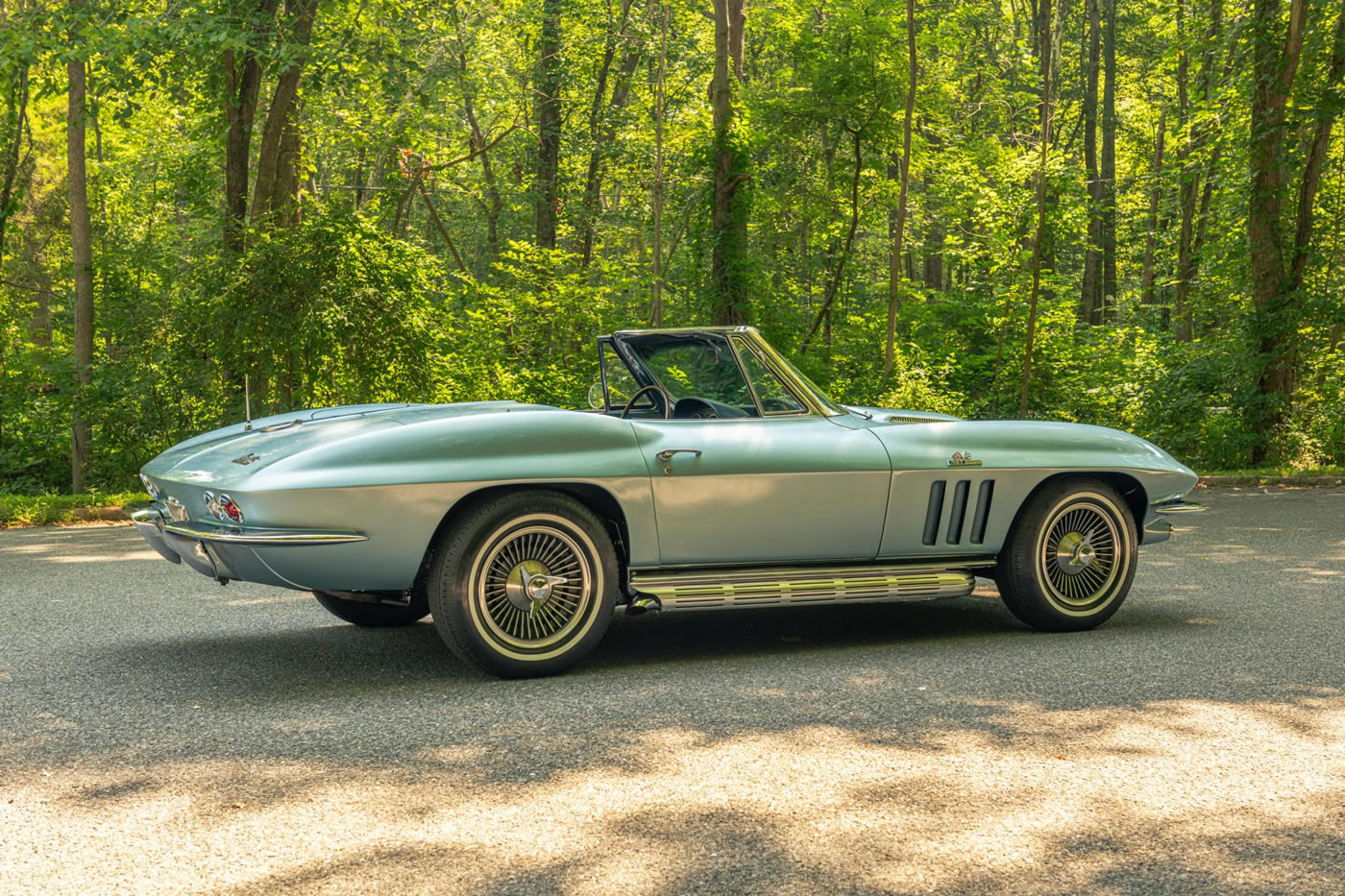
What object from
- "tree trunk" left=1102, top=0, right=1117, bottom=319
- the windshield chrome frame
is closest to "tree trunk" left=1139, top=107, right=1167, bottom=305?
"tree trunk" left=1102, top=0, right=1117, bottom=319

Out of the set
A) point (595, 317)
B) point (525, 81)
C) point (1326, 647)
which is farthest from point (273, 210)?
point (525, 81)

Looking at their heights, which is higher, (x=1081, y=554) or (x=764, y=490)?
(x=764, y=490)

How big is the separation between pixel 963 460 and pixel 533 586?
2.09m

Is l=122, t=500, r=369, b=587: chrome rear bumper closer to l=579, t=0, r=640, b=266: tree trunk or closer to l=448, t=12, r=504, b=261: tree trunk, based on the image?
l=448, t=12, r=504, b=261: tree trunk

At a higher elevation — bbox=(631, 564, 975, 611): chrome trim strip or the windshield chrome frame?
the windshield chrome frame

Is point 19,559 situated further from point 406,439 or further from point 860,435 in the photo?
point 860,435

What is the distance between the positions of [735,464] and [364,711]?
180cm

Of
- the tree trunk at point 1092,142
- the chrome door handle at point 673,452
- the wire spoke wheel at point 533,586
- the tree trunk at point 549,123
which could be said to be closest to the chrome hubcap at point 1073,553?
the chrome door handle at point 673,452

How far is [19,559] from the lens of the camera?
8734 millimetres

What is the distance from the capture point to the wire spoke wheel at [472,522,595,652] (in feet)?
15.6

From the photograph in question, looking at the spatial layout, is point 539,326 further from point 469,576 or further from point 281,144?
point 469,576

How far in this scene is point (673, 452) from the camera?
5102 millimetres

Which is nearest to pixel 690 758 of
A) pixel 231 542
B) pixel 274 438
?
pixel 231 542

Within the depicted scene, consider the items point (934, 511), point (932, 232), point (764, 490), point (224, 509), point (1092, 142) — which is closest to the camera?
point (224, 509)
